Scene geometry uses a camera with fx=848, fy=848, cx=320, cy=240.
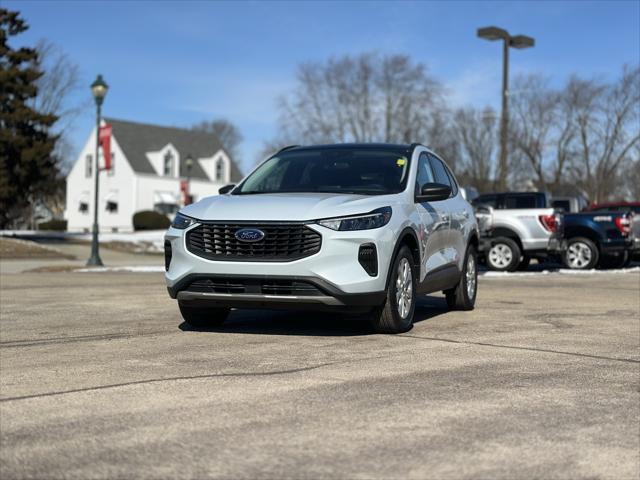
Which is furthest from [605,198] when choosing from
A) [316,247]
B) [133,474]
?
[133,474]

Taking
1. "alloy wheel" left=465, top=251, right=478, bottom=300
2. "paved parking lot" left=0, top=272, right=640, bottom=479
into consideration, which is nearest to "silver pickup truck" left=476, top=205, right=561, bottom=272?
"alloy wheel" left=465, top=251, right=478, bottom=300

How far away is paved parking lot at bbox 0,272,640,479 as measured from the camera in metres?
3.55

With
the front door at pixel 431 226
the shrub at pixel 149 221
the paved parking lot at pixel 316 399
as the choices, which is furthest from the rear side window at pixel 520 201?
the shrub at pixel 149 221

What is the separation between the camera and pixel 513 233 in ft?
62.3

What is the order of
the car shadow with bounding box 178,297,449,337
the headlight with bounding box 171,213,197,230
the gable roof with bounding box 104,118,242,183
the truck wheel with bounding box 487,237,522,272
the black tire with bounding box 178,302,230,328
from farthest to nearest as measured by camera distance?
the gable roof with bounding box 104,118,242,183
the truck wheel with bounding box 487,237,522,272
the black tire with bounding box 178,302,230,328
the car shadow with bounding box 178,297,449,337
the headlight with bounding box 171,213,197,230

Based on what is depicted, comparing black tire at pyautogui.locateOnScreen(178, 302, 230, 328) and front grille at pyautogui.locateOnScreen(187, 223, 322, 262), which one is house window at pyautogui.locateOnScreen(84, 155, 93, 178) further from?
front grille at pyautogui.locateOnScreen(187, 223, 322, 262)

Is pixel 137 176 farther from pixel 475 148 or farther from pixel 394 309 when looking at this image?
pixel 394 309

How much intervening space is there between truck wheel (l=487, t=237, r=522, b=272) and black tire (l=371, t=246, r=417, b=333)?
11.6 m

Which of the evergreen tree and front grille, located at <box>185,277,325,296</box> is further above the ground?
the evergreen tree

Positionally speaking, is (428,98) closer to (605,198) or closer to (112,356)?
(605,198)

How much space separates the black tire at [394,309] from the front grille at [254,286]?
2.31ft

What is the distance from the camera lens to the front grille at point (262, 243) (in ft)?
22.9

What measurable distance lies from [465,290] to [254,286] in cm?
358

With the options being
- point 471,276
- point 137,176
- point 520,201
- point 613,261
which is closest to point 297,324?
point 471,276
